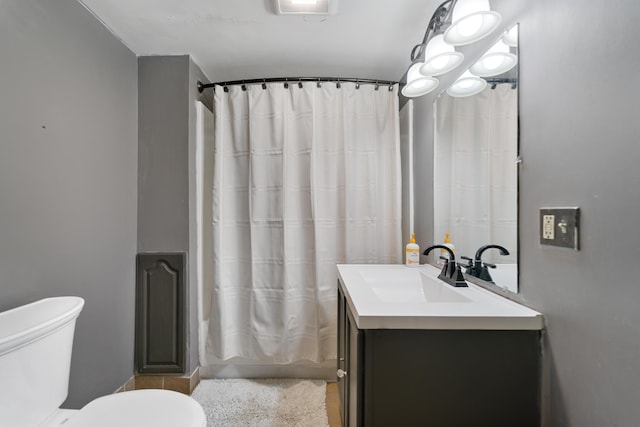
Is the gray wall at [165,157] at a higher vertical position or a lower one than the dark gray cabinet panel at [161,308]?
higher

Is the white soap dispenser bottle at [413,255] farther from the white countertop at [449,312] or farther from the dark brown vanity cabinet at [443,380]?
the dark brown vanity cabinet at [443,380]

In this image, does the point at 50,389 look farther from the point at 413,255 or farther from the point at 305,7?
the point at 305,7

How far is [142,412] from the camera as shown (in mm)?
934

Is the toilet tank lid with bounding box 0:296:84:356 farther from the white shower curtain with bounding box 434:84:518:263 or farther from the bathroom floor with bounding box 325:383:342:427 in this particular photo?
the white shower curtain with bounding box 434:84:518:263

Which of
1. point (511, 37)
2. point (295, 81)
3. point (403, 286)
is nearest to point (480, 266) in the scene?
point (403, 286)

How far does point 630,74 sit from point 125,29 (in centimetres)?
213

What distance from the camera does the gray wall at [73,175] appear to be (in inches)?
40.7

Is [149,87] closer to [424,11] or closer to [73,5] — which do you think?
[73,5]

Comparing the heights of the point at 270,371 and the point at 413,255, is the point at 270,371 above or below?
below

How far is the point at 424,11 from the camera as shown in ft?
4.50

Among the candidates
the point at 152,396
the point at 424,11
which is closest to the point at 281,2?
the point at 424,11

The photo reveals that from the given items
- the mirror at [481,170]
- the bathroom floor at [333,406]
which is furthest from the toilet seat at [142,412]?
the mirror at [481,170]

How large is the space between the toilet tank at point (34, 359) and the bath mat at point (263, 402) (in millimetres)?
865

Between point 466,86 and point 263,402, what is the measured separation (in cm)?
208
